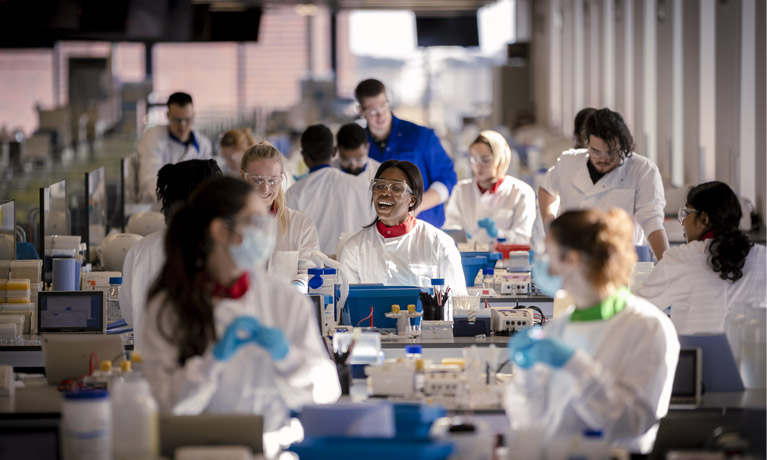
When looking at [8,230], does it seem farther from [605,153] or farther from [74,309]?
[605,153]

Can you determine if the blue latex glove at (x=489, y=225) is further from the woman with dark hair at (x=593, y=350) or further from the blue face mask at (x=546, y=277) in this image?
the blue face mask at (x=546, y=277)

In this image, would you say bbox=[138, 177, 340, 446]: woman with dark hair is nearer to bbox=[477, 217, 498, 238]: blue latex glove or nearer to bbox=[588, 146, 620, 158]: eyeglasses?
bbox=[588, 146, 620, 158]: eyeglasses

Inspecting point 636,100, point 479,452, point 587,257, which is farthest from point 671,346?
point 636,100

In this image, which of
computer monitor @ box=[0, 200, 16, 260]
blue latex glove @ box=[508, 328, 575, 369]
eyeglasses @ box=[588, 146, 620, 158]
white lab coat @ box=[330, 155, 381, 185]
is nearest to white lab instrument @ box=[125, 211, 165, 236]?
white lab coat @ box=[330, 155, 381, 185]

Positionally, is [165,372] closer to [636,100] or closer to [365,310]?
[365,310]

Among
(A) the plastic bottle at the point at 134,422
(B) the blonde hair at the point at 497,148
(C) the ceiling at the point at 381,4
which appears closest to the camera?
(A) the plastic bottle at the point at 134,422

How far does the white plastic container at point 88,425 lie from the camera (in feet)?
9.86

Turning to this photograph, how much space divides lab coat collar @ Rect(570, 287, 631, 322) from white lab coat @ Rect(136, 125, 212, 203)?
5.51 metres

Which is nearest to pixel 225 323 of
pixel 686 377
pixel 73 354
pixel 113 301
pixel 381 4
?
pixel 73 354

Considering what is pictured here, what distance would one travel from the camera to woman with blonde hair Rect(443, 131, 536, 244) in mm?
7516

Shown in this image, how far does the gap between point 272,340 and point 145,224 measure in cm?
411

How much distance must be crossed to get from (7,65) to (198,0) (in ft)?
43.6

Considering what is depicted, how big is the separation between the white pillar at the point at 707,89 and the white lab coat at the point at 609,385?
7.23 meters

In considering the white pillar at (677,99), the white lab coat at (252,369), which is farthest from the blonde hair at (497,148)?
the white lab coat at (252,369)
